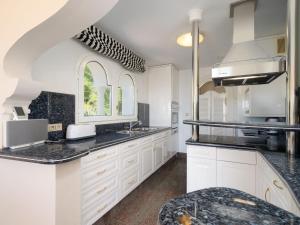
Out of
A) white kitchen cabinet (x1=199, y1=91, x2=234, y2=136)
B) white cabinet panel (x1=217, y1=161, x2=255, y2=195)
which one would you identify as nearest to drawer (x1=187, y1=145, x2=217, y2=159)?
white cabinet panel (x1=217, y1=161, x2=255, y2=195)

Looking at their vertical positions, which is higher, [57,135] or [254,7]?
[254,7]

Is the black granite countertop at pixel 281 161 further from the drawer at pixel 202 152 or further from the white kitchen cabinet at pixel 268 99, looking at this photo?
the white kitchen cabinet at pixel 268 99

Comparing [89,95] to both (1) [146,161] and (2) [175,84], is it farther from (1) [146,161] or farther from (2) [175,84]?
(2) [175,84]

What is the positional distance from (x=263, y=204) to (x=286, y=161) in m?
0.87

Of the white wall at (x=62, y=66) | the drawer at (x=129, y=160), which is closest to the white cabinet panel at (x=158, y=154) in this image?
the drawer at (x=129, y=160)

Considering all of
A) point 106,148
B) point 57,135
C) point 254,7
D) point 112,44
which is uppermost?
point 254,7

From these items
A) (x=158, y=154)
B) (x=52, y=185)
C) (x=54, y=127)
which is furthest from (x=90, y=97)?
(x=158, y=154)

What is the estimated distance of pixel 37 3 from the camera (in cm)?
117

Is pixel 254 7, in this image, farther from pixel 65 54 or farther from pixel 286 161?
pixel 65 54

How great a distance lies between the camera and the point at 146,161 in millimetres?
2848

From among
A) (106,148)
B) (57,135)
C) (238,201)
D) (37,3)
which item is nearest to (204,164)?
(106,148)

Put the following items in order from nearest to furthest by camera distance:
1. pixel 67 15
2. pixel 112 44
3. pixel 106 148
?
pixel 67 15
pixel 106 148
pixel 112 44

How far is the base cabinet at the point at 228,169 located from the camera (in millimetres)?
1590

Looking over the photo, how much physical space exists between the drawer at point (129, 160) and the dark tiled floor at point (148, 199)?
401mm
